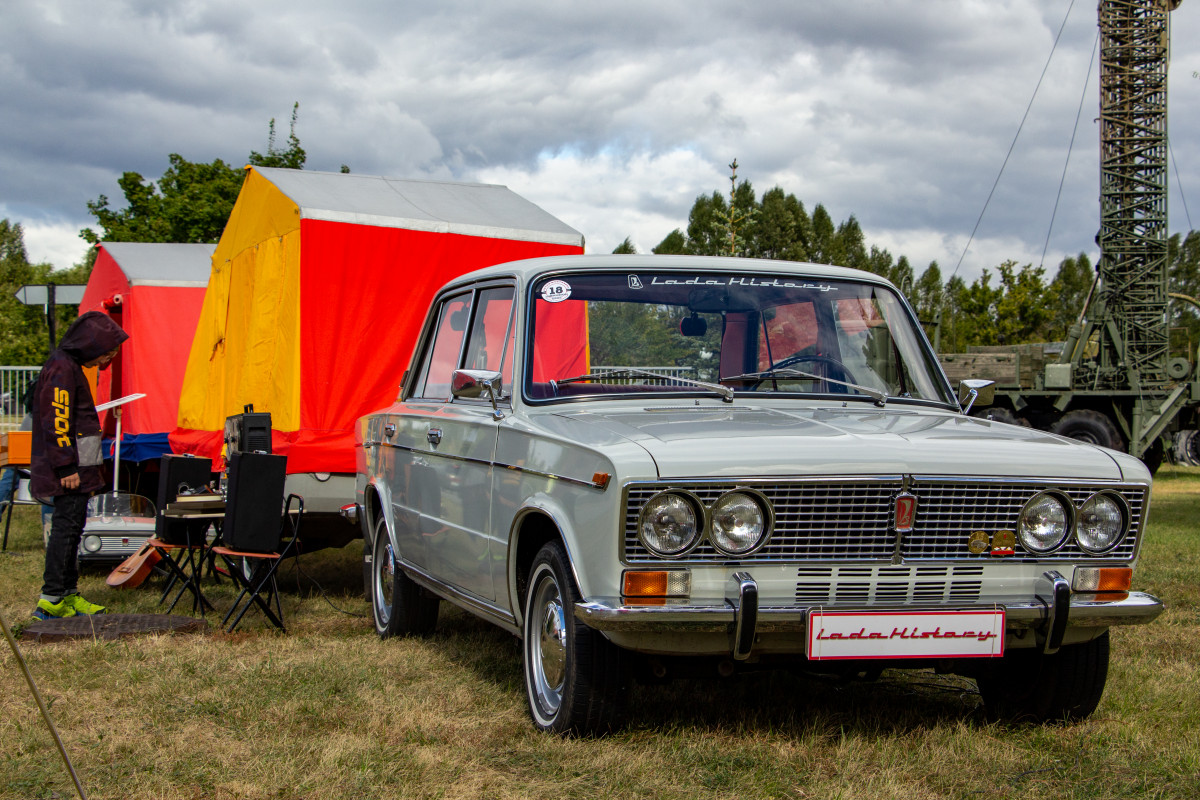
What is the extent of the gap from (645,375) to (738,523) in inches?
52.0

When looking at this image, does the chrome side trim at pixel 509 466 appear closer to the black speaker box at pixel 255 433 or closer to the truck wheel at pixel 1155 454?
the black speaker box at pixel 255 433

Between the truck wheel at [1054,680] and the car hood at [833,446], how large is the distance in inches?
29.1

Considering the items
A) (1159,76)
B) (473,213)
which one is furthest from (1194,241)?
(473,213)

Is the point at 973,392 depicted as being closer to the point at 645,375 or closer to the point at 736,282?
the point at 736,282

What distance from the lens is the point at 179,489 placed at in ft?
24.5

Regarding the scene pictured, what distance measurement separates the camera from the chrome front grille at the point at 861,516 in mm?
3414

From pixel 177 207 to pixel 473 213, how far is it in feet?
65.4

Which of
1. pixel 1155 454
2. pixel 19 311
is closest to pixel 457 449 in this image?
pixel 1155 454

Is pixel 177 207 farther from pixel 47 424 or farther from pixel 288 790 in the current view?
pixel 288 790

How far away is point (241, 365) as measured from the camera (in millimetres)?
9094

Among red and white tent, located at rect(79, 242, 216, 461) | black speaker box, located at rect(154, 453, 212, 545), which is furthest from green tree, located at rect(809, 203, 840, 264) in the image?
black speaker box, located at rect(154, 453, 212, 545)

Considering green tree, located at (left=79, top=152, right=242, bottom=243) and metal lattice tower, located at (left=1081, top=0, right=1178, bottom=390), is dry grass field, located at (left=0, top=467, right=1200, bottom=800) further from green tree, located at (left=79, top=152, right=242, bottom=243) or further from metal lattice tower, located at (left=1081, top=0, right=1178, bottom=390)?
green tree, located at (left=79, top=152, right=242, bottom=243)

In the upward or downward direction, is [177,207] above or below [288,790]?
above

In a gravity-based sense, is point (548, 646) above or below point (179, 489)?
below
